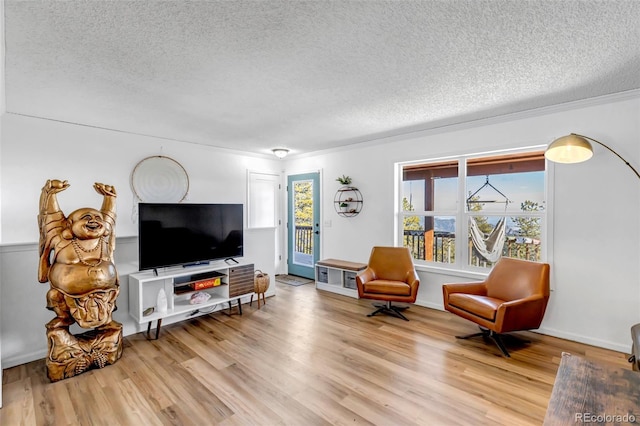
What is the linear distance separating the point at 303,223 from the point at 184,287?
9.24ft

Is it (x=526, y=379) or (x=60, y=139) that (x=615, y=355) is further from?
(x=60, y=139)

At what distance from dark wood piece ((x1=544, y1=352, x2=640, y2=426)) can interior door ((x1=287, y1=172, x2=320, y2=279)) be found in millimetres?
4337

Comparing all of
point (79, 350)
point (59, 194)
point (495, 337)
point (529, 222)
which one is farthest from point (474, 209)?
point (59, 194)

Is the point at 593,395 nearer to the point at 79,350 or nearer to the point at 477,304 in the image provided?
the point at 477,304

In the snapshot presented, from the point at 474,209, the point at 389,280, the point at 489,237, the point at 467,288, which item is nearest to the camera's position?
the point at 467,288

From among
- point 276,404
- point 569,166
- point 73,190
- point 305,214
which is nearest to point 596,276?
point 569,166

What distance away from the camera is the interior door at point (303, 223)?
18.5 feet

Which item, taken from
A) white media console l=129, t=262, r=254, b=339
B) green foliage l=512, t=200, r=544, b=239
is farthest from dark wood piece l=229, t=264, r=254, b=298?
green foliage l=512, t=200, r=544, b=239

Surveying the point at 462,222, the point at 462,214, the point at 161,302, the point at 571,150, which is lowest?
the point at 161,302

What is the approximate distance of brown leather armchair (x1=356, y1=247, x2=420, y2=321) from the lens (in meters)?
3.63

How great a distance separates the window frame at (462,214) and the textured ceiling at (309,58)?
0.60 metres

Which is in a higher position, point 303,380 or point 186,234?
point 186,234

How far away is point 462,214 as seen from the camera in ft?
13.0

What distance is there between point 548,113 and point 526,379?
2655 mm
